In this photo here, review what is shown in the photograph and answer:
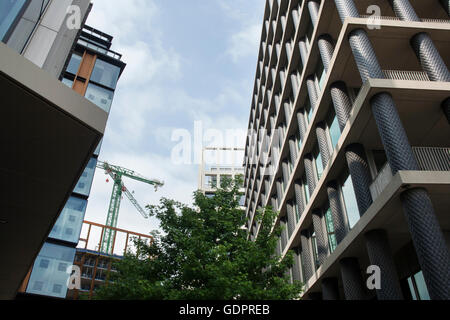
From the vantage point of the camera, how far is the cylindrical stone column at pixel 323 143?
17.0 metres

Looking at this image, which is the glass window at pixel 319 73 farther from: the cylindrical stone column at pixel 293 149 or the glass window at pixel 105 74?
the glass window at pixel 105 74

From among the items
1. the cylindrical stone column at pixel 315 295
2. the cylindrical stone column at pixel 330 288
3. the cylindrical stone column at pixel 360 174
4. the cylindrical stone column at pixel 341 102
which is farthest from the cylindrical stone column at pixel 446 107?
the cylindrical stone column at pixel 315 295

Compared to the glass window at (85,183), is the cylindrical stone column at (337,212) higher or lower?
lower

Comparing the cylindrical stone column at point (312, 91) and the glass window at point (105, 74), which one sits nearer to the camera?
the cylindrical stone column at point (312, 91)

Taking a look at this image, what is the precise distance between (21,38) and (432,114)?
1392cm

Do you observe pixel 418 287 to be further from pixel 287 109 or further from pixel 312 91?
pixel 287 109

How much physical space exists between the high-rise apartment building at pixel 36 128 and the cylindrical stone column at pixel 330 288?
40.4ft

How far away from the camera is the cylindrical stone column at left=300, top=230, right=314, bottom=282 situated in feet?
61.3

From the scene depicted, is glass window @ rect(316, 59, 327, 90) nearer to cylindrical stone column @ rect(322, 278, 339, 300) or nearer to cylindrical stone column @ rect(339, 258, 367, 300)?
cylindrical stone column @ rect(339, 258, 367, 300)

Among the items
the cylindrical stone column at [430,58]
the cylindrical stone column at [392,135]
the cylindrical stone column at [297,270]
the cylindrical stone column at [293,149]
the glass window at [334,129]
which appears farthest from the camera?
the cylindrical stone column at [293,149]

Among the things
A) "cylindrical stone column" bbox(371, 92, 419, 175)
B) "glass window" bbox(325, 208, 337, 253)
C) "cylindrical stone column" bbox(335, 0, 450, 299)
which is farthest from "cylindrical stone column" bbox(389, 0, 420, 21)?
"glass window" bbox(325, 208, 337, 253)

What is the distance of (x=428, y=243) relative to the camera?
895 cm

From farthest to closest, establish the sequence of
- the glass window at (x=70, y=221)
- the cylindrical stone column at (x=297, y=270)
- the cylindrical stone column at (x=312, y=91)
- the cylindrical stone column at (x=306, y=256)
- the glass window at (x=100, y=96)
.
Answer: the glass window at (x=100, y=96), the cylindrical stone column at (x=297, y=270), the glass window at (x=70, y=221), the cylindrical stone column at (x=312, y=91), the cylindrical stone column at (x=306, y=256)

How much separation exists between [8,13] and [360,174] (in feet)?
40.8
